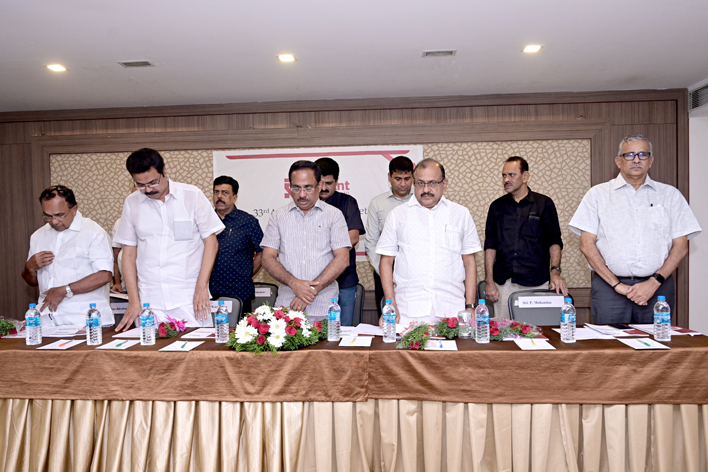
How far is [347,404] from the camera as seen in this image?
6.97 ft

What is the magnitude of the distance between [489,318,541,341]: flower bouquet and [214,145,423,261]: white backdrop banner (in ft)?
9.00

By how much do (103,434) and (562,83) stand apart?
4622mm

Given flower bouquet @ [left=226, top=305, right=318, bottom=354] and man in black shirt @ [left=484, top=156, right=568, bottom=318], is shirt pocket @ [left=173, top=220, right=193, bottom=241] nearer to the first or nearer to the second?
flower bouquet @ [left=226, top=305, right=318, bottom=354]

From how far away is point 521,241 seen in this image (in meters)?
3.67

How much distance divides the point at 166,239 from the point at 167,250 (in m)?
0.07

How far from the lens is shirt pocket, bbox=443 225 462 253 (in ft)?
9.07

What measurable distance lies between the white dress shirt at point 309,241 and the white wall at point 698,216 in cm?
393

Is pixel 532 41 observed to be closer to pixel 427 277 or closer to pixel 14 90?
pixel 427 277

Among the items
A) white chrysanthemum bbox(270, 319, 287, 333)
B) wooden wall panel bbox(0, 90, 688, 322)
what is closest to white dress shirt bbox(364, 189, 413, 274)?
wooden wall panel bbox(0, 90, 688, 322)

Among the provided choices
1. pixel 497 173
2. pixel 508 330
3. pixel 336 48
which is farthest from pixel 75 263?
pixel 497 173

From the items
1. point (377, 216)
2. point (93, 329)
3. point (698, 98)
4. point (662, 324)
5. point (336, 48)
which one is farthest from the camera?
point (698, 98)

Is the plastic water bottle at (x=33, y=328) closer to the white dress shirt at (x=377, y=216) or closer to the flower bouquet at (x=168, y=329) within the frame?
the flower bouquet at (x=168, y=329)

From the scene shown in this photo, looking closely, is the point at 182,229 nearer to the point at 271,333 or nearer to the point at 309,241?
the point at 309,241

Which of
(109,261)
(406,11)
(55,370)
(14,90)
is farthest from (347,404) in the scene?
(14,90)
